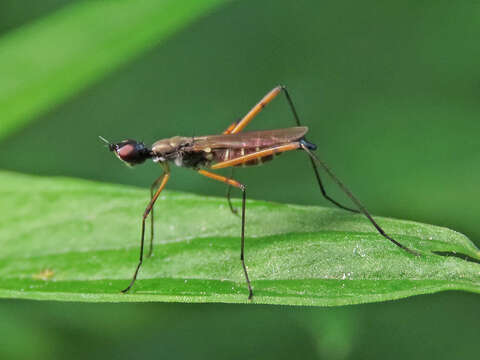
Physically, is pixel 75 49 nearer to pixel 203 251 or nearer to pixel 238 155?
pixel 238 155

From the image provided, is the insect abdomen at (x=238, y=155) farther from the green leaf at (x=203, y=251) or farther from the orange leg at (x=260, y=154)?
the green leaf at (x=203, y=251)

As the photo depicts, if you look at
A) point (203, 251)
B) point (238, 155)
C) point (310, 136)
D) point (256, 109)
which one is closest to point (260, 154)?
point (238, 155)

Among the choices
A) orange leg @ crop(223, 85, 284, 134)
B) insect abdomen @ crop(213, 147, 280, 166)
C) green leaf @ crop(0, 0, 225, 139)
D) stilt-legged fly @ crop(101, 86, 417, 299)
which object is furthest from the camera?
green leaf @ crop(0, 0, 225, 139)

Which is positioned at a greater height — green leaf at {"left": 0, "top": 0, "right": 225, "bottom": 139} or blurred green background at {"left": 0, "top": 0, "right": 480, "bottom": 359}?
green leaf at {"left": 0, "top": 0, "right": 225, "bottom": 139}

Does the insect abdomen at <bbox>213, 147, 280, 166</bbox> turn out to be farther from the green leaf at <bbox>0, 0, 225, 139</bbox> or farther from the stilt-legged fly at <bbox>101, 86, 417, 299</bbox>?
the green leaf at <bbox>0, 0, 225, 139</bbox>

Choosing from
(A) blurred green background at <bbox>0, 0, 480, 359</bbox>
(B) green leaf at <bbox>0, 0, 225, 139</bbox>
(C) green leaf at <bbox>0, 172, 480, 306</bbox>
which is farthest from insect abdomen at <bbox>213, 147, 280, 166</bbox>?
(B) green leaf at <bbox>0, 0, 225, 139</bbox>

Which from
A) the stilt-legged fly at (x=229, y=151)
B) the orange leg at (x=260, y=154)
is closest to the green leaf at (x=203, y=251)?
the stilt-legged fly at (x=229, y=151)
